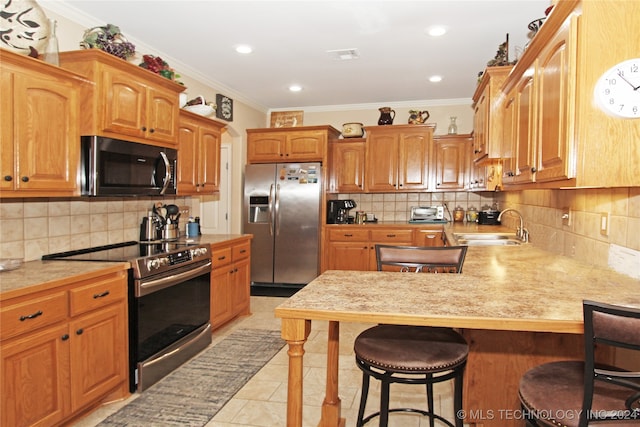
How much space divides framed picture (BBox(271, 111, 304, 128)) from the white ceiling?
3.23 feet

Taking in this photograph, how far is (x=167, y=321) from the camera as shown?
113 inches

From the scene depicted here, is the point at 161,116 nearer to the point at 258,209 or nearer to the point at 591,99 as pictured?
the point at 258,209

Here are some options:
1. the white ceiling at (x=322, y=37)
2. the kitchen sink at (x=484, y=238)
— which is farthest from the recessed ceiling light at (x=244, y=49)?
the kitchen sink at (x=484, y=238)

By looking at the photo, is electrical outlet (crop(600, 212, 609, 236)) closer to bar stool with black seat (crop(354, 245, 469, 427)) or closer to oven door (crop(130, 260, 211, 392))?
bar stool with black seat (crop(354, 245, 469, 427))

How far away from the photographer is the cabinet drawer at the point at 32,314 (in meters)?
1.79

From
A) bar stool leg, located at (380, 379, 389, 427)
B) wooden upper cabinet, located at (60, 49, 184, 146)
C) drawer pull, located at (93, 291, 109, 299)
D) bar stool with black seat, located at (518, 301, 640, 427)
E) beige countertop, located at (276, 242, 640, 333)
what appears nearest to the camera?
bar stool with black seat, located at (518, 301, 640, 427)

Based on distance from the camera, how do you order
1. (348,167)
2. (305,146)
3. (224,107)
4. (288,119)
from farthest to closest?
(288,119)
(348,167)
(305,146)
(224,107)

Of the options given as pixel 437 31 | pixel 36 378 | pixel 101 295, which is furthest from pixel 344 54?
pixel 36 378

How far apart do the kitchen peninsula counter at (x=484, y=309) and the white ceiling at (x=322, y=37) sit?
1.84 metres

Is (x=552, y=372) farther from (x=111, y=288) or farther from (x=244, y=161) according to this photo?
(x=244, y=161)

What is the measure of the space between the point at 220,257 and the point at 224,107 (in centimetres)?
220

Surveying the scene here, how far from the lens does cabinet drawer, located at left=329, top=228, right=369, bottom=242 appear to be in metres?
5.44

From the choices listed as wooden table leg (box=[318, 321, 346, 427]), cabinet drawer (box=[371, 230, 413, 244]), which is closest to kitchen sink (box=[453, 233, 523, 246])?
cabinet drawer (box=[371, 230, 413, 244])

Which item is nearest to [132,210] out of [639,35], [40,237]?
[40,237]
